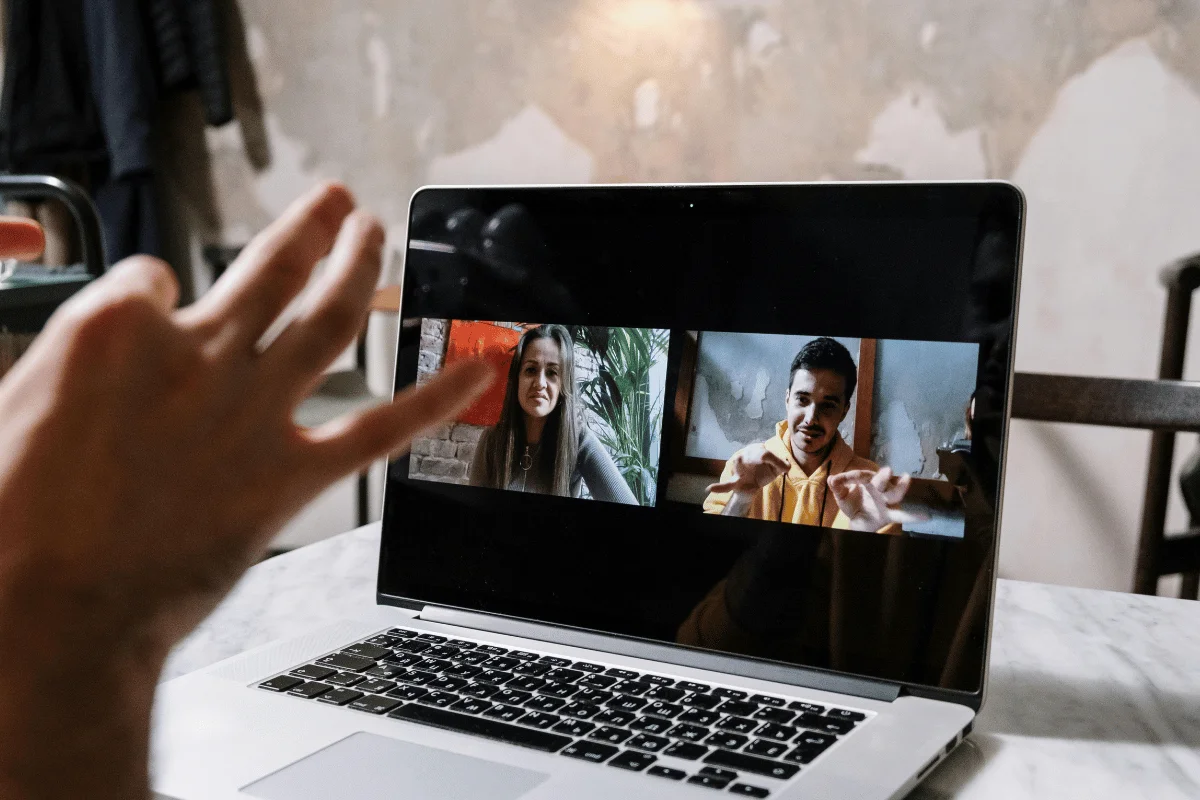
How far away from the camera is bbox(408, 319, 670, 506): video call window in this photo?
0.56 meters

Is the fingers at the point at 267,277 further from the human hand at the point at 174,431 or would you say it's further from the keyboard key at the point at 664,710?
the keyboard key at the point at 664,710

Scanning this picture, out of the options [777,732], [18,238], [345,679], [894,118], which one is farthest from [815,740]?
[894,118]

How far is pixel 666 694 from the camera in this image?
473 mm

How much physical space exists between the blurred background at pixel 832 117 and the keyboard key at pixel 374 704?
4.35 ft

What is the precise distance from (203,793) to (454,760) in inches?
3.7

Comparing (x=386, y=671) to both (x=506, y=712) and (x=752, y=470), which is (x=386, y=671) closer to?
(x=506, y=712)

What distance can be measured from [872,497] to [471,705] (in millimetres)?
215

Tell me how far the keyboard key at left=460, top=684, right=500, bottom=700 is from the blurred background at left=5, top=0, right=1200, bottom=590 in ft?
4.31

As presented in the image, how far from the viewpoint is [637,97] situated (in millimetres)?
1985

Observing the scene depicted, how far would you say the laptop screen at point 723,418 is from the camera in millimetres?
498

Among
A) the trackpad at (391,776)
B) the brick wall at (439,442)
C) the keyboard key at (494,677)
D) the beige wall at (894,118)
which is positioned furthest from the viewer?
the beige wall at (894,118)

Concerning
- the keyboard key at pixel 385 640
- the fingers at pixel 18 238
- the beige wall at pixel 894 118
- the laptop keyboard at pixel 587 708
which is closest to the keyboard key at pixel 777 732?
the laptop keyboard at pixel 587 708

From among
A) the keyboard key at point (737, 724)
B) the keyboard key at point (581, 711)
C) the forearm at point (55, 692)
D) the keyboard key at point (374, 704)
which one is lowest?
the keyboard key at point (374, 704)

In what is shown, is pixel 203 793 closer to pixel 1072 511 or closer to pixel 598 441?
pixel 598 441
